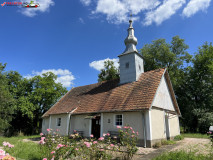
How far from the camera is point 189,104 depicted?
85.9ft

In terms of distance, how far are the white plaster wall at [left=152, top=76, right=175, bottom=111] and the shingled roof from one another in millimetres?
1137

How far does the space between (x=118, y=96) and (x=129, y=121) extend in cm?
307

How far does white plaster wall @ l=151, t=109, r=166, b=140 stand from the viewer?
12.2 metres

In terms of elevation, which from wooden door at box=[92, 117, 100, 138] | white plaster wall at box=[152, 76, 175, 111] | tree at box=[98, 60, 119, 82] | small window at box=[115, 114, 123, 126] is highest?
tree at box=[98, 60, 119, 82]

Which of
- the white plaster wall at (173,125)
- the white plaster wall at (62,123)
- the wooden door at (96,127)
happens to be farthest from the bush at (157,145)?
the white plaster wall at (62,123)

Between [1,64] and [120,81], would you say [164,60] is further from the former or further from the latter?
[1,64]

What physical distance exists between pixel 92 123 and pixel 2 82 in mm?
17266

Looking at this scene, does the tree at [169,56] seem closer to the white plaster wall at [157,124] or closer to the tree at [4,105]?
the white plaster wall at [157,124]

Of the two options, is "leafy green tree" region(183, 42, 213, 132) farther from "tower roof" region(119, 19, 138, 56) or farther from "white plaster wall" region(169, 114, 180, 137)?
"tower roof" region(119, 19, 138, 56)

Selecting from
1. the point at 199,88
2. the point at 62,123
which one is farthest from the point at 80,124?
the point at 199,88

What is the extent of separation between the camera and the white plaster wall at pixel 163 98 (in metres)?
13.9

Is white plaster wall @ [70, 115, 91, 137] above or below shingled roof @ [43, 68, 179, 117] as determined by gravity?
below

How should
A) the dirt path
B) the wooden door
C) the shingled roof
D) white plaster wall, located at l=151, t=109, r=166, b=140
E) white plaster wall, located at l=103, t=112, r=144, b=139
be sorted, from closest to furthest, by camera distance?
the dirt path → white plaster wall, located at l=103, t=112, r=144, b=139 → white plaster wall, located at l=151, t=109, r=166, b=140 → the shingled roof → the wooden door

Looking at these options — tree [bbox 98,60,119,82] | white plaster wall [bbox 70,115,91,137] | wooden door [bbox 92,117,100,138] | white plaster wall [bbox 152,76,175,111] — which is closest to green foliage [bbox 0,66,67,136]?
tree [bbox 98,60,119,82]
